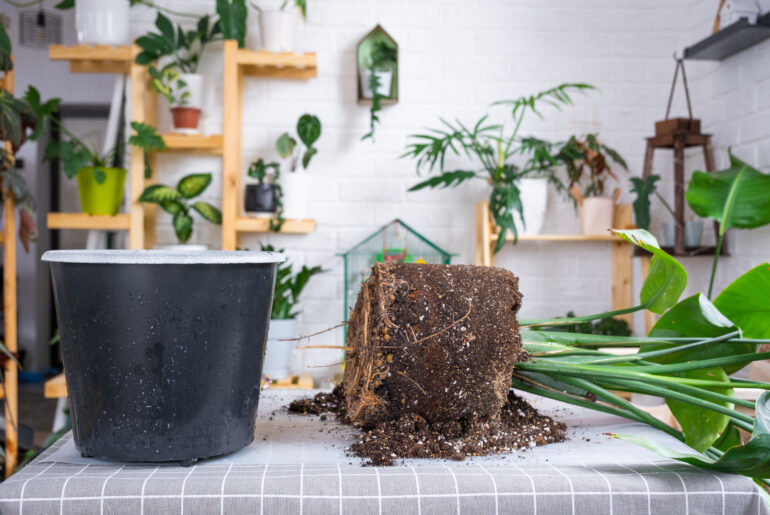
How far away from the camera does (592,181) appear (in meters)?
2.46

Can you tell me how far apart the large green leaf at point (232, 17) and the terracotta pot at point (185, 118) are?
0.27 meters

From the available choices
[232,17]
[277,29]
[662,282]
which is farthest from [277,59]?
[662,282]

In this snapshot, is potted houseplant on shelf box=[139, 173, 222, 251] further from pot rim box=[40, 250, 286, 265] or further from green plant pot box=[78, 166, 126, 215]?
pot rim box=[40, 250, 286, 265]

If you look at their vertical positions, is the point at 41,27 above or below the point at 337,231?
above

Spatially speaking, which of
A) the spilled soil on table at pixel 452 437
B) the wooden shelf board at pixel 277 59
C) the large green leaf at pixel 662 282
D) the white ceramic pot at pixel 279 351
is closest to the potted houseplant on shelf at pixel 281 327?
the white ceramic pot at pixel 279 351

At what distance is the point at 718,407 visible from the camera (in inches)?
27.2

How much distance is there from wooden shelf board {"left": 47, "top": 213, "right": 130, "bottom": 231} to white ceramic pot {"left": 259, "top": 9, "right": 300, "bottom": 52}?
75 cm

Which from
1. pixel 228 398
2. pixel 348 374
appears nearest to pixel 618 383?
pixel 348 374

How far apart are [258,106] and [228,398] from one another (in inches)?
79.5

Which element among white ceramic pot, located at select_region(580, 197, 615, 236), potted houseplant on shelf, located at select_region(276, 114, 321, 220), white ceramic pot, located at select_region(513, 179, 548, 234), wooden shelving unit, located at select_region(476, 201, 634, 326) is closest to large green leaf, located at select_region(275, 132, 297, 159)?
potted houseplant on shelf, located at select_region(276, 114, 321, 220)

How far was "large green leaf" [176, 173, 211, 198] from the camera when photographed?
7.77ft

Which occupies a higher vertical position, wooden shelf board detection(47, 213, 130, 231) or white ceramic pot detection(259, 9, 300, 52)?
white ceramic pot detection(259, 9, 300, 52)

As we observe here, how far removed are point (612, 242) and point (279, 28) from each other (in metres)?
1.41

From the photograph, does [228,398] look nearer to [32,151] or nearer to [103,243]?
[103,243]
